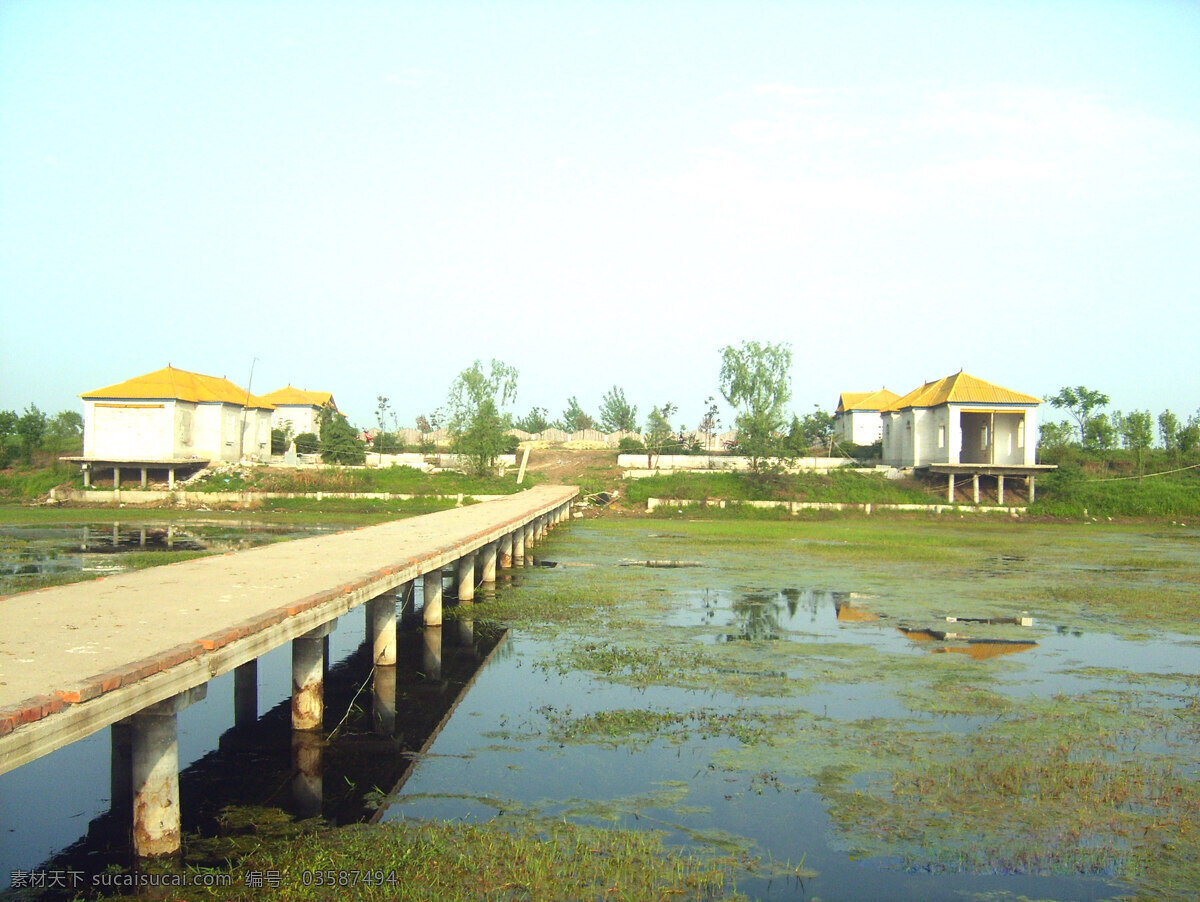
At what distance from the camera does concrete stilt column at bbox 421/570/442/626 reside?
15.5 m

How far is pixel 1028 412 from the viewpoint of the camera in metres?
47.9

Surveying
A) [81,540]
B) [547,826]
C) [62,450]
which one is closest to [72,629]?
[547,826]

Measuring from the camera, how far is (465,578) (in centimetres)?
1830

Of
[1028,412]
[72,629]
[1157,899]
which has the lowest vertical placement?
[1157,899]

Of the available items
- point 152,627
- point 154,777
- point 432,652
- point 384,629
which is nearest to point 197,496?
point 432,652

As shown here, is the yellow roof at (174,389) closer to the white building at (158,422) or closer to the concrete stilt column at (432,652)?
the white building at (158,422)

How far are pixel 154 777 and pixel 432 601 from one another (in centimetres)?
918

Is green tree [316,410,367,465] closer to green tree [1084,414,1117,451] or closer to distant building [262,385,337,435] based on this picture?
distant building [262,385,337,435]

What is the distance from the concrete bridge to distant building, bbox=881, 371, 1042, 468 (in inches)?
1538

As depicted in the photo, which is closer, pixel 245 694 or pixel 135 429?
pixel 245 694

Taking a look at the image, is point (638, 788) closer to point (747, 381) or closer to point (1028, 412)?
point (1028, 412)

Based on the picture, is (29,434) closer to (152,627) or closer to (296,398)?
(296,398)

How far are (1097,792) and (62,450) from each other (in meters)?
58.5

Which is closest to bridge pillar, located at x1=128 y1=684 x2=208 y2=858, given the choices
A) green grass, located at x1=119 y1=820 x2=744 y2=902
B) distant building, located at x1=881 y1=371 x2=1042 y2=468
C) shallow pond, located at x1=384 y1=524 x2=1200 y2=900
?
green grass, located at x1=119 y1=820 x2=744 y2=902
